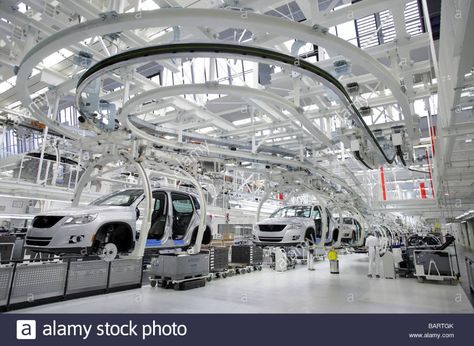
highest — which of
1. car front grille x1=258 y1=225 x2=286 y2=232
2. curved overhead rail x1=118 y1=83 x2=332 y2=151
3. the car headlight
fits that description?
curved overhead rail x1=118 y1=83 x2=332 y2=151

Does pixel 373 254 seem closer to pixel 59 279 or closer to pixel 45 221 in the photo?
pixel 59 279

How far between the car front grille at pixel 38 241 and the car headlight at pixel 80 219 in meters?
0.34

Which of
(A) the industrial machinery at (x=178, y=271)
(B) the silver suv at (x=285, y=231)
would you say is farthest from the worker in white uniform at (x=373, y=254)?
(A) the industrial machinery at (x=178, y=271)

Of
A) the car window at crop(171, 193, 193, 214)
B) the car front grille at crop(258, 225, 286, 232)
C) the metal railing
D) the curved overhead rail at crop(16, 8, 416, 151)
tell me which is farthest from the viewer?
the car front grille at crop(258, 225, 286, 232)

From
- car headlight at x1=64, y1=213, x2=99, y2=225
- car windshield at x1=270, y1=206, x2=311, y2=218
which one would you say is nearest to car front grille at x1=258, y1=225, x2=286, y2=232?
car windshield at x1=270, y1=206, x2=311, y2=218

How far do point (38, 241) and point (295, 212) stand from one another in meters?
8.03

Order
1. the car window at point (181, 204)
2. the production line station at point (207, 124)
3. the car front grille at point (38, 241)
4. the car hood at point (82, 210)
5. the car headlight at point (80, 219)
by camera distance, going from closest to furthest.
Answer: the production line station at point (207, 124)
the car front grille at point (38, 241)
the car headlight at point (80, 219)
the car hood at point (82, 210)
the car window at point (181, 204)

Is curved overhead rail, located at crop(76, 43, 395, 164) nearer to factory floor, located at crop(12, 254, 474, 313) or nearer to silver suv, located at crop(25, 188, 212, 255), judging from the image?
silver suv, located at crop(25, 188, 212, 255)

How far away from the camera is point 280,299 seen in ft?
22.6

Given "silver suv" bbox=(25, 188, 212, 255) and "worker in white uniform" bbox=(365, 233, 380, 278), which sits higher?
"silver suv" bbox=(25, 188, 212, 255)

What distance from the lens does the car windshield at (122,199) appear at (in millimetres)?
5956

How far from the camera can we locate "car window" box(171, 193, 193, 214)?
692cm

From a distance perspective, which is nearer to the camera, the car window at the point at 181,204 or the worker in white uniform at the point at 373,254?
the car window at the point at 181,204

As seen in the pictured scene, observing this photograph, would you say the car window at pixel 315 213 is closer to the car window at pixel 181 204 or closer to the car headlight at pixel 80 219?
the car window at pixel 181 204
